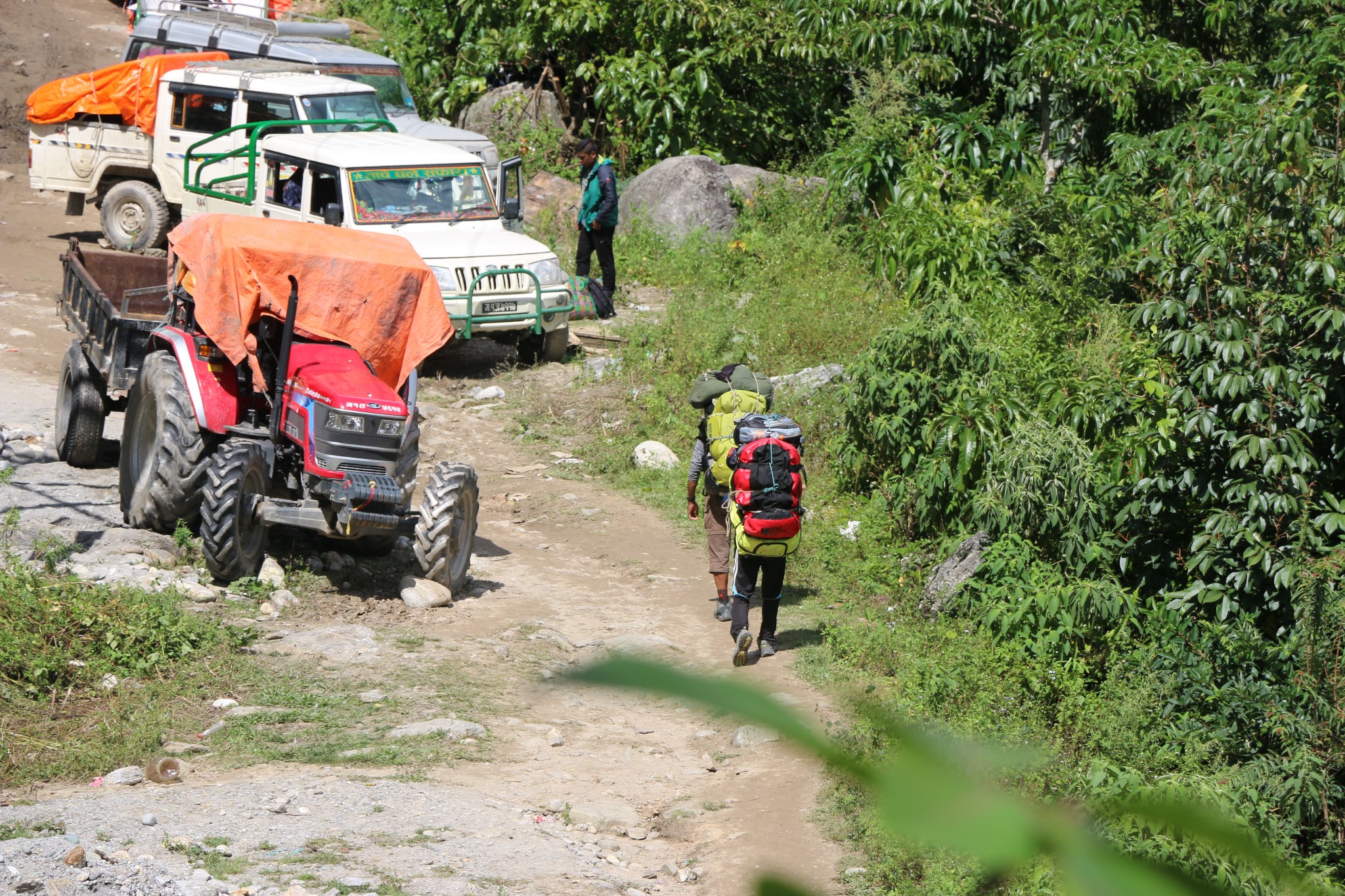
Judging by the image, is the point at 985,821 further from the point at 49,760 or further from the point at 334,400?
the point at 334,400

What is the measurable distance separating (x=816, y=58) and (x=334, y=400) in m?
12.2

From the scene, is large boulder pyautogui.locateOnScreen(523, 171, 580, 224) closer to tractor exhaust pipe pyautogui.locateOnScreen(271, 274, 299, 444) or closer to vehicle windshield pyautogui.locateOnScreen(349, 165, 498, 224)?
vehicle windshield pyautogui.locateOnScreen(349, 165, 498, 224)

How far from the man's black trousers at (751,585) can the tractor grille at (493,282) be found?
19.6ft

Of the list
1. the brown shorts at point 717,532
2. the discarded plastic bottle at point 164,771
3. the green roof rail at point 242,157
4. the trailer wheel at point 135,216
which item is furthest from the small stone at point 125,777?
the trailer wheel at point 135,216

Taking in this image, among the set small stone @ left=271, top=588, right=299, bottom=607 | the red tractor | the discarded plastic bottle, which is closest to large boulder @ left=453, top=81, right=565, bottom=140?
the red tractor

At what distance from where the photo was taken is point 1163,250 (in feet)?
23.6

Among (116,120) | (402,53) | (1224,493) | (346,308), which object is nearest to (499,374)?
(346,308)

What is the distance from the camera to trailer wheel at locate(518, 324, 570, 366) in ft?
43.8

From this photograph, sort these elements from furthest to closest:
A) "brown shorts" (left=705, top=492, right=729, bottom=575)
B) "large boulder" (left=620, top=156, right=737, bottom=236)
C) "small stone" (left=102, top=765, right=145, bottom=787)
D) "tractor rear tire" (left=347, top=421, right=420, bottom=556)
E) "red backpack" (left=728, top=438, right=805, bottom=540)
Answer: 1. "large boulder" (left=620, top=156, right=737, bottom=236)
2. "brown shorts" (left=705, top=492, right=729, bottom=575)
3. "tractor rear tire" (left=347, top=421, right=420, bottom=556)
4. "red backpack" (left=728, top=438, right=805, bottom=540)
5. "small stone" (left=102, top=765, right=145, bottom=787)

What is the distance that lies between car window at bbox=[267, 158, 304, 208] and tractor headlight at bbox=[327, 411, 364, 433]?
20.0 feet

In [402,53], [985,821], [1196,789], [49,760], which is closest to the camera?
[985,821]

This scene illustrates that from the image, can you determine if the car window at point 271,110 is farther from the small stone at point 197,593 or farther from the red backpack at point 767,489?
the red backpack at point 767,489

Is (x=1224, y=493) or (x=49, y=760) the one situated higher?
(x=1224, y=493)

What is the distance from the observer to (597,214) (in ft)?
48.5
